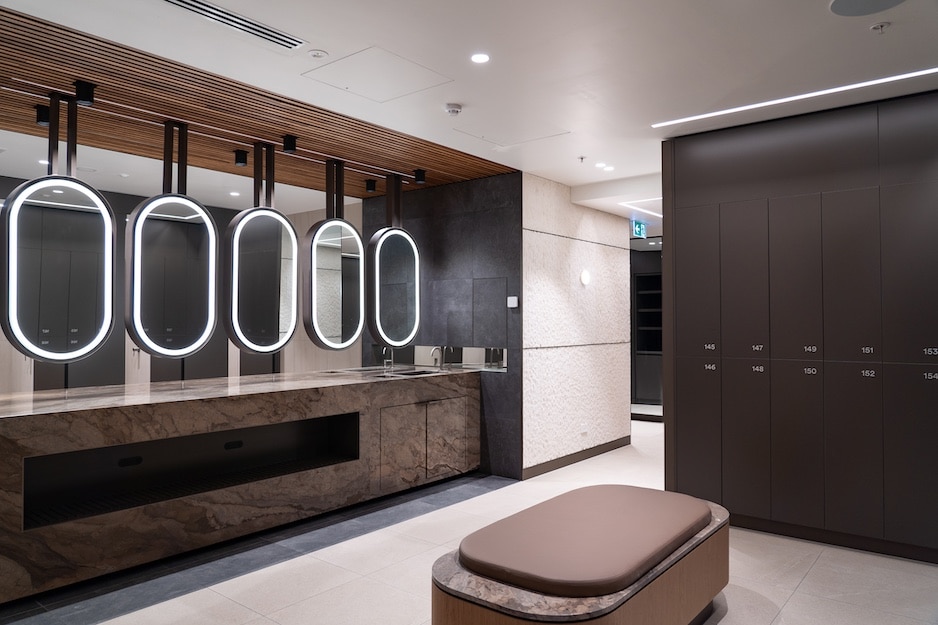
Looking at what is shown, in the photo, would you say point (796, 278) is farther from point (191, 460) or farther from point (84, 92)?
point (84, 92)

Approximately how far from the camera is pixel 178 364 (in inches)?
320

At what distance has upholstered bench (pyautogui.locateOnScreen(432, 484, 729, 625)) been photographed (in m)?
2.36

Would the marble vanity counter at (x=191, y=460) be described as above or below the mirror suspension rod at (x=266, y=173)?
below


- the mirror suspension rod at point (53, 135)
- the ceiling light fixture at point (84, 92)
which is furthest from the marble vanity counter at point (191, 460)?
the ceiling light fixture at point (84, 92)

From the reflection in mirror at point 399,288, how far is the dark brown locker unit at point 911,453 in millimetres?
3984

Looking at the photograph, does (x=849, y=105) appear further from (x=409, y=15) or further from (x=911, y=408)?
(x=409, y=15)

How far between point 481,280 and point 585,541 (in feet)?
13.1

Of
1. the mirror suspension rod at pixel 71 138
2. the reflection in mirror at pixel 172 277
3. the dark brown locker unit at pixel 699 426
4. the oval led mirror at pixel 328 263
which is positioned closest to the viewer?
the mirror suspension rod at pixel 71 138

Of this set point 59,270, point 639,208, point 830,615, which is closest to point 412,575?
point 830,615

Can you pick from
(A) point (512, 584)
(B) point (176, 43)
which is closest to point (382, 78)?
(B) point (176, 43)

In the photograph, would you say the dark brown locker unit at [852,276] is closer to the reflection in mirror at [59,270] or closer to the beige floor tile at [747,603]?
the beige floor tile at [747,603]

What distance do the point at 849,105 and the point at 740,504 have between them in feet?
9.97

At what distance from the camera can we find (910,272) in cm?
413

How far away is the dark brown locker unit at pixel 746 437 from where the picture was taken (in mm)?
4641
